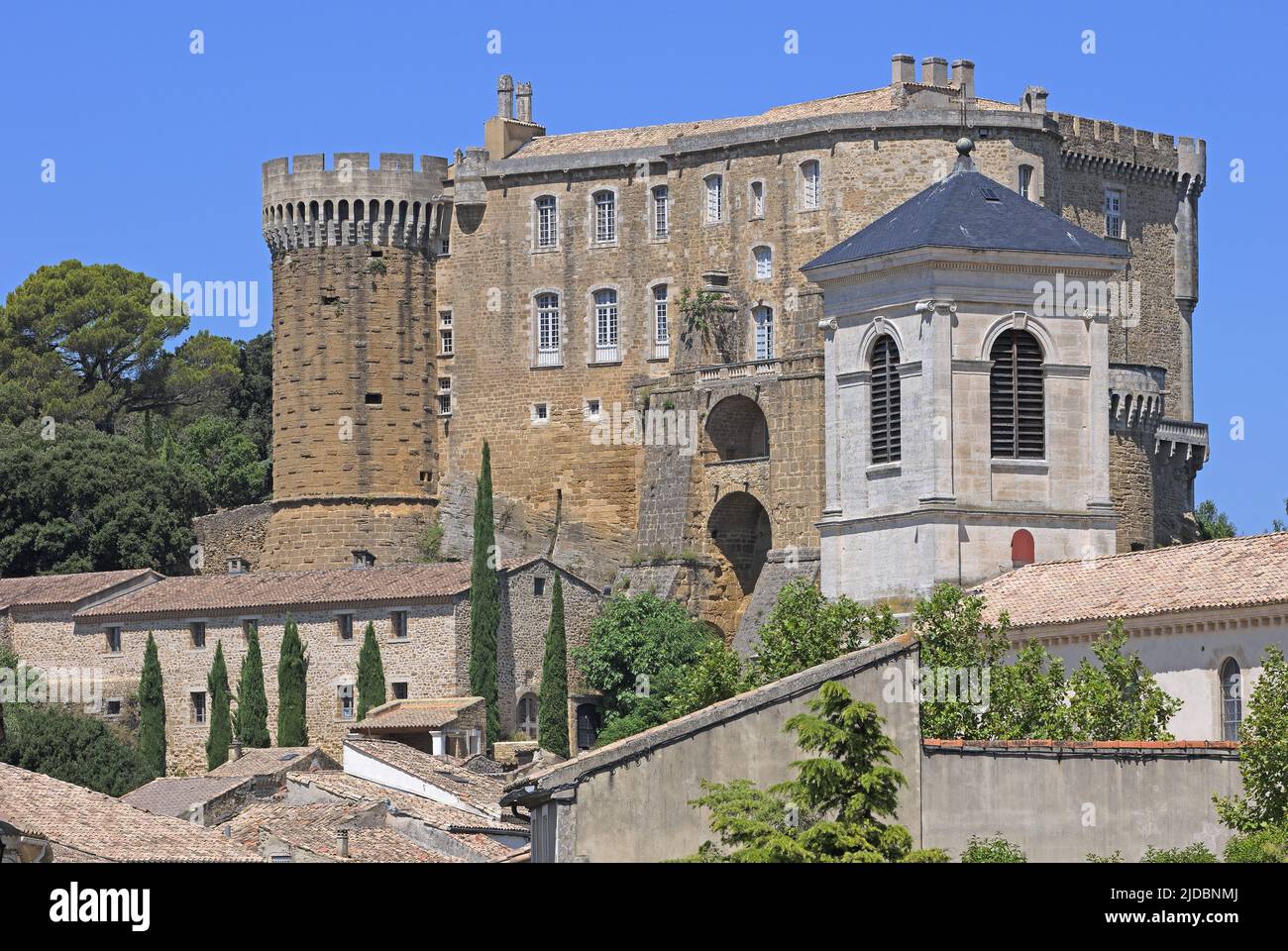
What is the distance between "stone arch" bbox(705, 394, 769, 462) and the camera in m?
86.4

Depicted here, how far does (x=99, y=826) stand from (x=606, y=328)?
1934 inches

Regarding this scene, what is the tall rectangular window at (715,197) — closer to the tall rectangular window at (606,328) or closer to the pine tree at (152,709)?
the tall rectangular window at (606,328)

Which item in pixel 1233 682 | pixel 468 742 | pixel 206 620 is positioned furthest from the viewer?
pixel 206 620

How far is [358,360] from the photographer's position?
91.5m

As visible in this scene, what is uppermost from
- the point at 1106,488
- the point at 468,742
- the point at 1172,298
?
the point at 1172,298

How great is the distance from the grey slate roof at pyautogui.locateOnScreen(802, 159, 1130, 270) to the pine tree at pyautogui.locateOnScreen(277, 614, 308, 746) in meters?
31.6

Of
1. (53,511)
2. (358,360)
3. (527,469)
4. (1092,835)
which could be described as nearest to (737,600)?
(527,469)

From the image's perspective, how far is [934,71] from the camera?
295 ft

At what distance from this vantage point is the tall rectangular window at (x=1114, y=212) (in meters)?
90.9

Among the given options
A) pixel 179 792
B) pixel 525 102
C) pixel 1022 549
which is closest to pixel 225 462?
pixel 525 102

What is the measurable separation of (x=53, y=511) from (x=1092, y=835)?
65.5 metres

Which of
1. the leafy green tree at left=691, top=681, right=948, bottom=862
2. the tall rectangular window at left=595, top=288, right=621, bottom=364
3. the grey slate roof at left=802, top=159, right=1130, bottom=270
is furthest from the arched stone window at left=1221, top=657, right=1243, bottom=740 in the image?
the tall rectangular window at left=595, top=288, right=621, bottom=364

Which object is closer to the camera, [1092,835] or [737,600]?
[1092,835]
